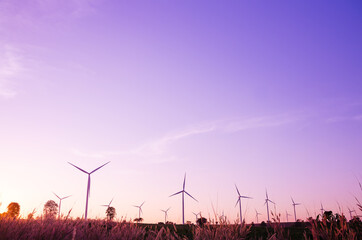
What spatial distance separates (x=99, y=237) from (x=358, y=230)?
12629 mm

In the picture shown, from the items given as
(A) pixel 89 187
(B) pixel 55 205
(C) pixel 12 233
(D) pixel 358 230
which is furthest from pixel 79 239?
(B) pixel 55 205

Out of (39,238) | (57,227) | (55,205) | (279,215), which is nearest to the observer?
(279,215)

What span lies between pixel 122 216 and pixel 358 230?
1280cm

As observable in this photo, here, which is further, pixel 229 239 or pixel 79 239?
pixel 79 239

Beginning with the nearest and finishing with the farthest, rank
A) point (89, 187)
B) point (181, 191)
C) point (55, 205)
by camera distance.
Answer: point (89, 187) → point (181, 191) → point (55, 205)

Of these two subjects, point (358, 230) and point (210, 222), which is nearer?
point (358, 230)

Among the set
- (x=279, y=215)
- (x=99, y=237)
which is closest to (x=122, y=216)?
(x=99, y=237)

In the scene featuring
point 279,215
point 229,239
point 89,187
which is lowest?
point 229,239

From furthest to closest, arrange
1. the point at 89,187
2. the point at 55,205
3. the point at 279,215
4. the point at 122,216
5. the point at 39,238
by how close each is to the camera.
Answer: the point at 55,205, the point at 89,187, the point at 122,216, the point at 39,238, the point at 279,215

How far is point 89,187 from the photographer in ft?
204

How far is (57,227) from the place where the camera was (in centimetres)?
1528

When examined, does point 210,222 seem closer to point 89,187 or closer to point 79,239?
point 79,239

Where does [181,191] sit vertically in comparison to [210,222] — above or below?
above

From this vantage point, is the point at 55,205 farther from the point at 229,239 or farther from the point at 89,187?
the point at 229,239
